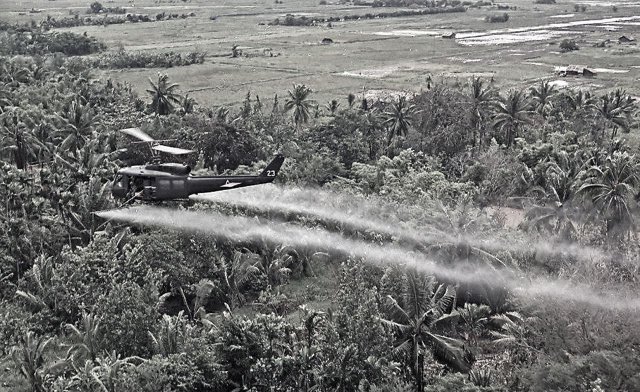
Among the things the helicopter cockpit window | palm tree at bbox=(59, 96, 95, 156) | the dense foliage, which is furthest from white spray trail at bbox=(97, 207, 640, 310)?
palm tree at bbox=(59, 96, 95, 156)

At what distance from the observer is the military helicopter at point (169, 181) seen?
103ft

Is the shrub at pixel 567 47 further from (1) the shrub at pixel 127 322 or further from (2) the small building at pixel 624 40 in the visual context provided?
(1) the shrub at pixel 127 322

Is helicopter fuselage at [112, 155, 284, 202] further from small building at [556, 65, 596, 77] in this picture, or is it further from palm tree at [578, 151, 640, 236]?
small building at [556, 65, 596, 77]

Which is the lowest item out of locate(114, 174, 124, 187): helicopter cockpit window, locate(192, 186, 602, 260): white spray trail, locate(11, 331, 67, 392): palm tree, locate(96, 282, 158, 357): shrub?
locate(11, 331, 67, 392): palm tree

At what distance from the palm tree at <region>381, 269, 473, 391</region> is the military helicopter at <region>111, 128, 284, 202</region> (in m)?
8.16

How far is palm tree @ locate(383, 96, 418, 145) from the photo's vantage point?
5922 cm

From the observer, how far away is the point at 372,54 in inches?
5438

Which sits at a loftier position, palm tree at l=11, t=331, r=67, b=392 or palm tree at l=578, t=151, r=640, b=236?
palm tree at l=578, t=151, r=640, b=236

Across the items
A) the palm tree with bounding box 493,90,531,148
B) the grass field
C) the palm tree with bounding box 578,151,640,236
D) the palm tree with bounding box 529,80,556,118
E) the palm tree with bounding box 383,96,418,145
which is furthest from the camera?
the grass field

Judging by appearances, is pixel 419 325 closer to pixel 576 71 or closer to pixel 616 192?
pixel 616 192

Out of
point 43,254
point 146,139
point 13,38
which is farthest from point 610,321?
point 13,38

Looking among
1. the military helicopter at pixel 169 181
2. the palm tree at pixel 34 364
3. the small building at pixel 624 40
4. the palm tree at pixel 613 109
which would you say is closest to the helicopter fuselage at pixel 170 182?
the military helicopter at pixel 169 181

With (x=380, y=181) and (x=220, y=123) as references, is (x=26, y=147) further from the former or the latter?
(x=380, y=181)

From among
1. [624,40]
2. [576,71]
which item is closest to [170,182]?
[576,71]
